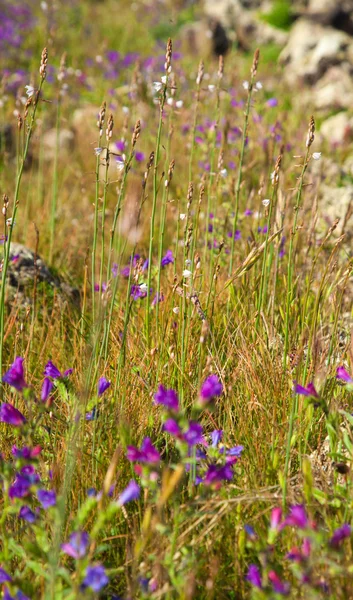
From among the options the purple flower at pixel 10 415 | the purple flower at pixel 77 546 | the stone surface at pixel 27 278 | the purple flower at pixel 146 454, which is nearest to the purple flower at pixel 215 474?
the purple flower at pixel 146 454

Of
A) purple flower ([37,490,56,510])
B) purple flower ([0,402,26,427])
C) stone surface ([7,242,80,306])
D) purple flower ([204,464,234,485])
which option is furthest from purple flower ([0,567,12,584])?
stone surface ([7,242,80,306])

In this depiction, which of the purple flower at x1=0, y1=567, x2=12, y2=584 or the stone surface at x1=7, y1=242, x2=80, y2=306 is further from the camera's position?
the stone surface at x1=7, y1=242, x2=80, y2=306

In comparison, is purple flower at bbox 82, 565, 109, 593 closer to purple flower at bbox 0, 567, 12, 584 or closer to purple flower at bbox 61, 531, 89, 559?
purple flower at bbox 61, 531, 89, 559

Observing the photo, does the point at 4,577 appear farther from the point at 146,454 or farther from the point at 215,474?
the point at 215,474

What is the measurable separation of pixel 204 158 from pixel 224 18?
8.31 meters

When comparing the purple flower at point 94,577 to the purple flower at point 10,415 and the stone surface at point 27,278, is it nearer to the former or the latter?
the purple flower at point 10,415

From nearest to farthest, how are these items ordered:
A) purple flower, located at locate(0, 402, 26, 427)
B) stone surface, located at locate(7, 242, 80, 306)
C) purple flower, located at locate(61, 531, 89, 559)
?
purple flower, located at locate(61, 531, 89, 559) < purple flower, located at locate(0, 402, 26, 427) < stone surface, located at locate(7, 242, 80, 306)

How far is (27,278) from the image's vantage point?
2.91 metres

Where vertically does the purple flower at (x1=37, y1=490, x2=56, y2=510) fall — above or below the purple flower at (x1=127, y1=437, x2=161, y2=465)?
below

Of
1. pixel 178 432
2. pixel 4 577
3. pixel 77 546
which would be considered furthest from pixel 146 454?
pixel 4 577

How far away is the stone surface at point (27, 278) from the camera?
9.48ft

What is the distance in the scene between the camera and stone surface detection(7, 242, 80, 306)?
289cm

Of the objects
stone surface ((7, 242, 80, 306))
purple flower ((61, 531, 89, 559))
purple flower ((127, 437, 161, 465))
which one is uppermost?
stone surface ((7, 242, 80, 306))

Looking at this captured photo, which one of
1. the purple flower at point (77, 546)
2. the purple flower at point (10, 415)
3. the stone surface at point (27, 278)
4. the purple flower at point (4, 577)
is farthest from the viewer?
the stone surface at point (27, 278)
